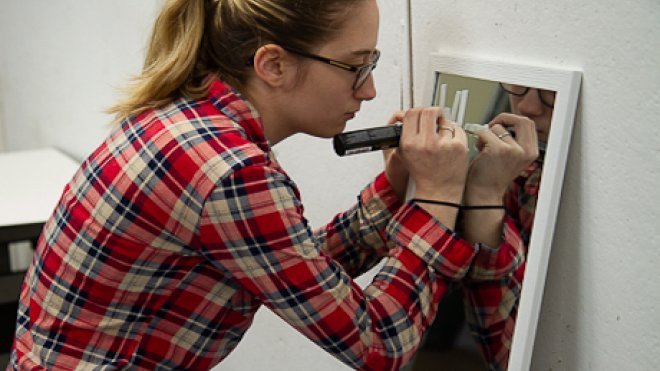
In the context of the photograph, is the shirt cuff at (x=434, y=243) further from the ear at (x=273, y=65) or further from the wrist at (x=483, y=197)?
the ear at (x=273, y=65)

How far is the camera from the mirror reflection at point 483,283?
102 cm

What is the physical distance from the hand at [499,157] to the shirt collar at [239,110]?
275mm

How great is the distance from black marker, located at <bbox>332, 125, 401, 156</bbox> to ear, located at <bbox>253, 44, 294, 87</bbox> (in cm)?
12

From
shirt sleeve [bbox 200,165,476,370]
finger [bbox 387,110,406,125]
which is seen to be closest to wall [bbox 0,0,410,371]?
finger [bbox 387,110,406,125]

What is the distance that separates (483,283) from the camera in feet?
3.60

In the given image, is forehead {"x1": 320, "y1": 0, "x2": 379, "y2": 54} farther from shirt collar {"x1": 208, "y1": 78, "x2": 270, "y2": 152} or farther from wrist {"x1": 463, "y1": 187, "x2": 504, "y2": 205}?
wrist {"x1": 463, "y1": 187, "x2": 504, "y2": 205}

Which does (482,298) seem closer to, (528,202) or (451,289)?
(451,289)

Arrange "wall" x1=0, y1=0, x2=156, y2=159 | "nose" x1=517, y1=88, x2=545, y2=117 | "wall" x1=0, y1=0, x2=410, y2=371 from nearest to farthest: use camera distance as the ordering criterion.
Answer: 1. "nose" x1=517, y1=88, x2=545, y2=117
2. "wall" x1=0, y1=0, x2=410, y2=371
3. "wall" x1=0, y1=0, x2=156, y2=159

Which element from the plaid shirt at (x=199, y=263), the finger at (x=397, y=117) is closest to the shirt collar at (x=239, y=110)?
the plaid shirt at (x=199, y=263)

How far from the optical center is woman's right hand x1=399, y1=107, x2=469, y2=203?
3.39 feet

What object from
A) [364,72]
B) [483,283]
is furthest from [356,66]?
[483,283]

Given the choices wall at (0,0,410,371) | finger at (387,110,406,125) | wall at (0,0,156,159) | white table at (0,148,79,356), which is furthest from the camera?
wall at (0,0,156,159)

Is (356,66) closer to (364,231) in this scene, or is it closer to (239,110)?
(239,110)

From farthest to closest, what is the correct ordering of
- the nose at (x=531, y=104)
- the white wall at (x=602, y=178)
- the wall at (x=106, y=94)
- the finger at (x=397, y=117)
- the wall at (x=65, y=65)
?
the wall at (x=65, y=65) → the wall at (x=106, y=94) → the finger at (x=397, y=117) → the nose at (x=531, y=104) → the white wall at (x=602, y=178)
